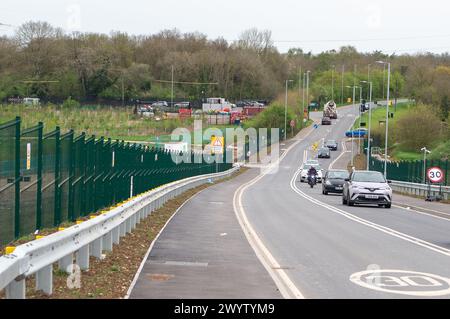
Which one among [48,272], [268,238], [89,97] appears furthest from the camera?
[89,97]

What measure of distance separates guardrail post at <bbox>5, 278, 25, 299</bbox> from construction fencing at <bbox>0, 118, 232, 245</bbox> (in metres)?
2.98

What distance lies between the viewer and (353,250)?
16.2 metres

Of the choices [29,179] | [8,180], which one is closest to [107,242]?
[29,179]

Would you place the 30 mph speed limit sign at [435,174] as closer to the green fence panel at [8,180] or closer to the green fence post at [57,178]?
the green fence post at [57,178]

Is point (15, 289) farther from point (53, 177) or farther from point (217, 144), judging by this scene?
point (217, 144)

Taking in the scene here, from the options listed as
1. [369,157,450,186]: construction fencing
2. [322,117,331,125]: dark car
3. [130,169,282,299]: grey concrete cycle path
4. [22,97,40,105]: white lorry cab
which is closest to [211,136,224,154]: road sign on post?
[22,97,40,105]: white lorry cab

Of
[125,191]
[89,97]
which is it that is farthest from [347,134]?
[125,191]

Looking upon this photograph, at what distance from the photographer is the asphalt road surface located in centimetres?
1149

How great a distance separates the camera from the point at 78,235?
11.4m

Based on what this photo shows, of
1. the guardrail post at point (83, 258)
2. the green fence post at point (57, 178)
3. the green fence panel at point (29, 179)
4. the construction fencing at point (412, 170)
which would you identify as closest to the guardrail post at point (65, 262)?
the guardrail post at point (83, 258)

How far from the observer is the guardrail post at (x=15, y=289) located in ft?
27.3

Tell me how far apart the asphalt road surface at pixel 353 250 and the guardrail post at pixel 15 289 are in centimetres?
375

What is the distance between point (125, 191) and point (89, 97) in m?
53.7
